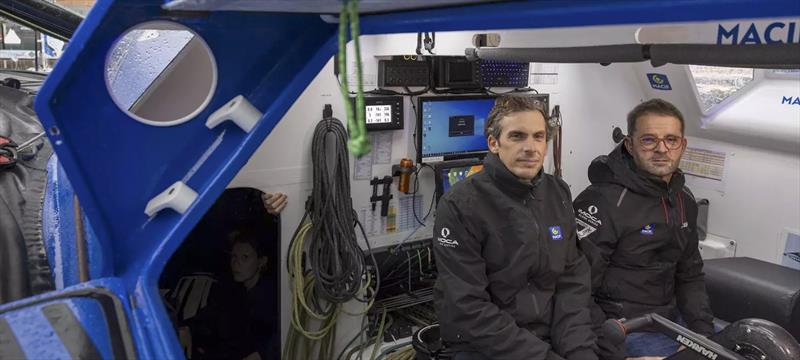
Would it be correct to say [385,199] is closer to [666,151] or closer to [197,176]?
[666,151]

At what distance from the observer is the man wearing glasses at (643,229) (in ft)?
8.51

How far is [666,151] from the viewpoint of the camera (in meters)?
2.56

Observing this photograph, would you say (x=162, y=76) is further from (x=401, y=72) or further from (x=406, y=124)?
(x=406, y=124)

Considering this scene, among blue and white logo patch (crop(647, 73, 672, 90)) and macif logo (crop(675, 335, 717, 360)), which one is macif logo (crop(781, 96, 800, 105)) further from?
macif logo (crop(675, 335, 717, 360))

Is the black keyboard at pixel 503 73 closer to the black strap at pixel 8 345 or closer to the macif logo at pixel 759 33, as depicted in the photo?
the macif logo at pixel 759 33

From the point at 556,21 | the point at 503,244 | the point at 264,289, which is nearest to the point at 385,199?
the point at 264,289

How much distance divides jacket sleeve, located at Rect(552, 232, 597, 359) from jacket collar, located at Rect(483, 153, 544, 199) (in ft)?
1.16

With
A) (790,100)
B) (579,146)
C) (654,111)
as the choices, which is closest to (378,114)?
(654,111)

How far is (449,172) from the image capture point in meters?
3.62

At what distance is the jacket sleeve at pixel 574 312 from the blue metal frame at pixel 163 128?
1513mm

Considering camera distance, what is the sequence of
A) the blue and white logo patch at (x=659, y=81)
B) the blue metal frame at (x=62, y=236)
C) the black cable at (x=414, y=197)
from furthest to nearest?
1. the blue and white logo patch at (x=659, y=81)
2. the black cable at (x=414, y=197)
3. the blue metal frame at (x=62, y=236)

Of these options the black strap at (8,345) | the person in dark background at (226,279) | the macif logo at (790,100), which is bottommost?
the person in dark background at (226,279)

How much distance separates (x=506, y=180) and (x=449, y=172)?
1318mm

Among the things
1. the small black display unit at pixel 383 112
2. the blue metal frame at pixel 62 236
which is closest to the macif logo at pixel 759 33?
the small black display unit at pixel 383 112
